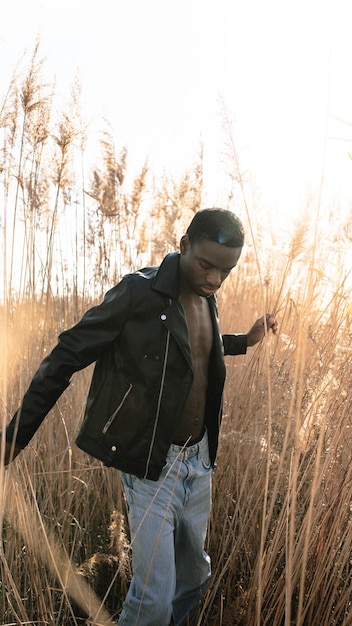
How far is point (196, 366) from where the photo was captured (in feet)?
6.65

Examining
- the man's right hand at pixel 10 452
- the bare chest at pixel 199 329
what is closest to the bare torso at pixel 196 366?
the bare chest at pixel 199 329

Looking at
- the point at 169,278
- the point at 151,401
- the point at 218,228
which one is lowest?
the point at 151,401

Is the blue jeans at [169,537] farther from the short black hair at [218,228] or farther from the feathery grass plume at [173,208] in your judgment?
the feathery grass plume at [173,208]

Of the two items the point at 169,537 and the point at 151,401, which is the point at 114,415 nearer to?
the point at 151,401

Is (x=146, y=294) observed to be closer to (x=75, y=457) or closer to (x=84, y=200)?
(x=75, y=457)

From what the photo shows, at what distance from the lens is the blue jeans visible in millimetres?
Result: 1753

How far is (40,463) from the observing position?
8.17 ft

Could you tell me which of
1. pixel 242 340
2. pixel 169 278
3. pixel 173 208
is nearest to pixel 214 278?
pixel 169 278

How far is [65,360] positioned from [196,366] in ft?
1.40

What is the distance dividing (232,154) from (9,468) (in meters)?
1.14

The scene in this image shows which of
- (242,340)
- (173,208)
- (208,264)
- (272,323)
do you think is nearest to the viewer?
(208,264)

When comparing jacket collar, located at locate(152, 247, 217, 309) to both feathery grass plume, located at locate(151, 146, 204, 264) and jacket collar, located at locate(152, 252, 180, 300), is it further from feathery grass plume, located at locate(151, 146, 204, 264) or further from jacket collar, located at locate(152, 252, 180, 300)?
feathery grass plume, located at locate(151, 146, 204, 264)

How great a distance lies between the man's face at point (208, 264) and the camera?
1.84 metres

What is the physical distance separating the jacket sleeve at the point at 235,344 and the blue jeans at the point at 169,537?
39 cm
